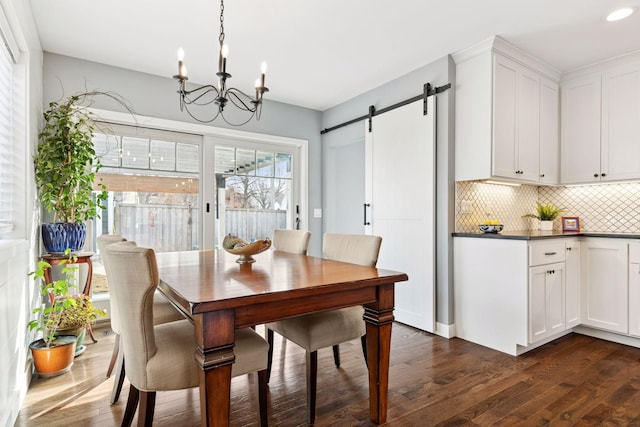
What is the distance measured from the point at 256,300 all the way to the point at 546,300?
2.63m

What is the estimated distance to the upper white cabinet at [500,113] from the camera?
2977 millimetres

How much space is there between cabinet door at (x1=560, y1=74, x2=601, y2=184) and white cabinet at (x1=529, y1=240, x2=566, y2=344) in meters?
0.93

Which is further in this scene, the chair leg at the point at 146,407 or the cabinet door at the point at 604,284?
the cabinet door at the point at 604,284

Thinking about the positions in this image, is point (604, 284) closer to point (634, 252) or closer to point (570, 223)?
point (634, 252)

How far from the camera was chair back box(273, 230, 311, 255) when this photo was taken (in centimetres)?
271

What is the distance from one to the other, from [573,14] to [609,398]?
2525mm

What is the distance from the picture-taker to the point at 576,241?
3.22 m

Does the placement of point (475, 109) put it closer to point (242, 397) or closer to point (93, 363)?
point (242, 397)

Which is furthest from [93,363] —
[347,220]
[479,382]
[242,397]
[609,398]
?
[609,398]

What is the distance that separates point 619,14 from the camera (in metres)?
2.50

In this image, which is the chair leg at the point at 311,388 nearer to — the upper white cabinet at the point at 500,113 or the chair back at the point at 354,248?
the chair back at the point at 354,248

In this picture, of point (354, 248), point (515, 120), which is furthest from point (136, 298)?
point (515, 120)

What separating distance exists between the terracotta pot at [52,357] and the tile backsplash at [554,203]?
315 cm

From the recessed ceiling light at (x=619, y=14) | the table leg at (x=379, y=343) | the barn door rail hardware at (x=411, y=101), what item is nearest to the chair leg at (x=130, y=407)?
the table leg at (x=379, y=343)
